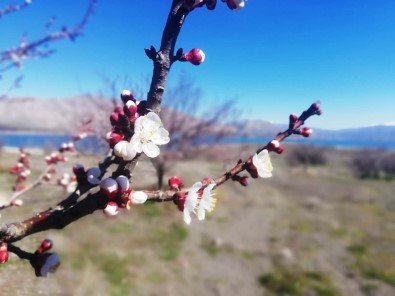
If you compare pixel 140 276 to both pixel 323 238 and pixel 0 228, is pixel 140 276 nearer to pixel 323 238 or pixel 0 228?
pixel 323 238

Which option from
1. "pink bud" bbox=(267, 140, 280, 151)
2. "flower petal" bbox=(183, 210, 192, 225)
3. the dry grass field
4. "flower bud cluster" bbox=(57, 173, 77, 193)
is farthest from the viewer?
the dry grass field

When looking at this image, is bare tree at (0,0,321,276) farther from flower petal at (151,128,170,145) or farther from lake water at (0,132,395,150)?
lake water at (0,132,395,150)

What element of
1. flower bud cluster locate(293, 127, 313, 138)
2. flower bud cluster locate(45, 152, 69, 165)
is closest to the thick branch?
flower bud cluster locate(293, 127, 313, 138)

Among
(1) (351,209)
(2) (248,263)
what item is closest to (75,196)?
(2) (248,263)

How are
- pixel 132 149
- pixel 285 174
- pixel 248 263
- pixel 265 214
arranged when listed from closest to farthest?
pixel 132 149
pixel 248 263
pixel 265 214
pixel 285 174

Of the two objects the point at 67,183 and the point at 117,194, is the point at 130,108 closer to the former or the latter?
the point at 117,194

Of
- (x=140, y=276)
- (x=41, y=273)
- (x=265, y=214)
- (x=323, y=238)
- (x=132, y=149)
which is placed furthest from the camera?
(x=265, y=214)
